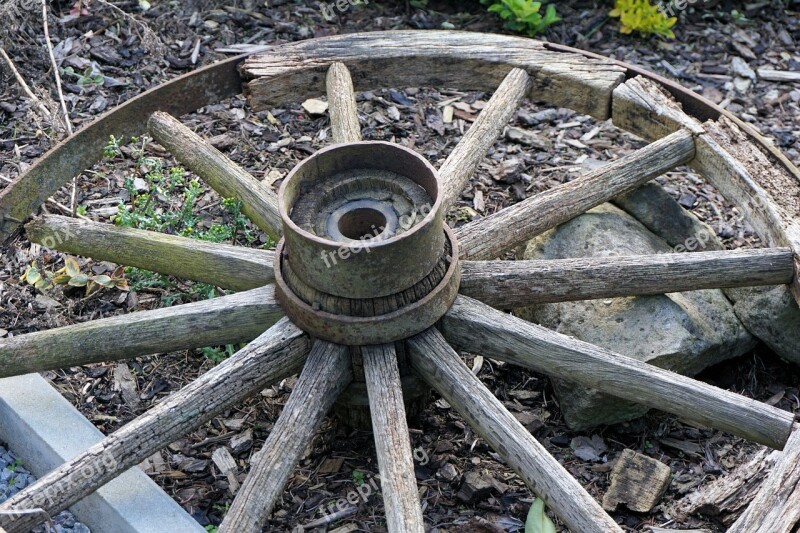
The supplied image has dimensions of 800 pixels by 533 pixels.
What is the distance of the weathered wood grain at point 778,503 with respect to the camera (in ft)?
6.59

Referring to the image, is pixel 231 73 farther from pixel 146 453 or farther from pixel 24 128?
pixel 146 453

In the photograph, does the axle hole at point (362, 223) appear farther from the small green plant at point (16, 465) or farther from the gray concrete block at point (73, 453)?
the small green plant at point (16, 465)

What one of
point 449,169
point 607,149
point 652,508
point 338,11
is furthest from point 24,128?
point 652,508

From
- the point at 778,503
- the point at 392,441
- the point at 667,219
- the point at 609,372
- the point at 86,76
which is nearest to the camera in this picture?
the point at 778,503

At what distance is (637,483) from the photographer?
2.60 metres

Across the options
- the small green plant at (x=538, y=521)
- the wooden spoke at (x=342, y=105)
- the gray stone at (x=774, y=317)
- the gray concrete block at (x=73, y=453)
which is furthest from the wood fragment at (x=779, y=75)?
the gray concrete block at (x=73, y=453)

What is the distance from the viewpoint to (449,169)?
2828 mm

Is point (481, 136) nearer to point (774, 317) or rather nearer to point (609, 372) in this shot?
point (609, 372)

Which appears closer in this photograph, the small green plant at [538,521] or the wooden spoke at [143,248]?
the small green plant at [538,521]

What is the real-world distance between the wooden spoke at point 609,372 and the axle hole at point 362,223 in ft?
0.96

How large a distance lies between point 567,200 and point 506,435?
89 cm

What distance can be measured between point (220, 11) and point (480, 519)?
2951 millimetres

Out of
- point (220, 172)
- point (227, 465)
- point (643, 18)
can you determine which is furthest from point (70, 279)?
point (643, 18)

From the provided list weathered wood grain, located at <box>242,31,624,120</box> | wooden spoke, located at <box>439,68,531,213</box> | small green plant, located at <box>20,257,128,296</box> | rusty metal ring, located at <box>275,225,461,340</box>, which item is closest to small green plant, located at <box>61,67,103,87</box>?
small green plant, located at <box>20,257,128,296</box>
